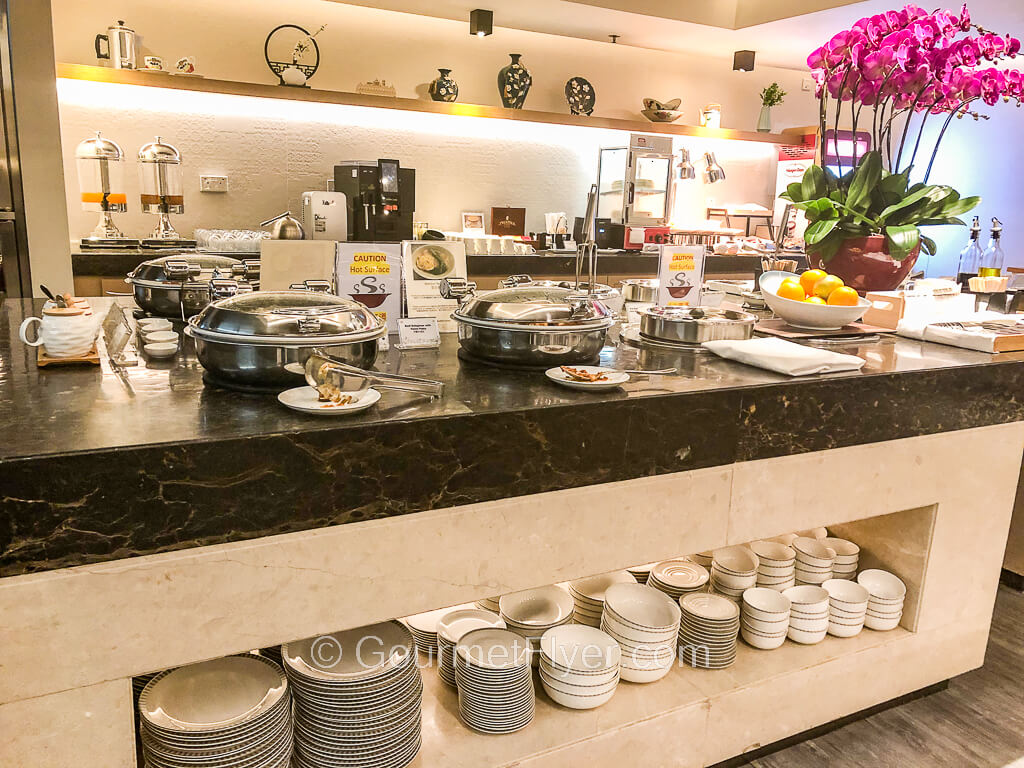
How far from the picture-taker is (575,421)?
1.35 m

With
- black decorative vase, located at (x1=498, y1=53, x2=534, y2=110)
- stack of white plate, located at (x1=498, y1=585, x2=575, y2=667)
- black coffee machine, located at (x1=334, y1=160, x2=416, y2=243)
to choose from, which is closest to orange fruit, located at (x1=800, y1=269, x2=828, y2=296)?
stack of white plate, located at (x1=498, y1=585, x2=575, y2=667)

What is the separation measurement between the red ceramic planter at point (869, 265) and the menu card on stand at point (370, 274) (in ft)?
4.52

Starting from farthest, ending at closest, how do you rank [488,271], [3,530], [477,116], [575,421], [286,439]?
[477,116], [488,271], [575,421], [286,439], [3,530]

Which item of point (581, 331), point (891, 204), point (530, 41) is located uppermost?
point (530, 41)

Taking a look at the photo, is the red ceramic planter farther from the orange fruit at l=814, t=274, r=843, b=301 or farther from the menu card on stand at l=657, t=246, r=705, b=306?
the menu card on stand at l=657, t=246, r=705, b=306

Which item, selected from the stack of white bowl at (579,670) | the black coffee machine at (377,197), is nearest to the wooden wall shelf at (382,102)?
the black coffee machine at (377,197)

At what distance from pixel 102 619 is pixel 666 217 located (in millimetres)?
5571

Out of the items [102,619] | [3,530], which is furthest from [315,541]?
[3,530]

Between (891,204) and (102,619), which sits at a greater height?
(891,204)

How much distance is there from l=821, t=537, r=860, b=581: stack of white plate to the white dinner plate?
4.72ft

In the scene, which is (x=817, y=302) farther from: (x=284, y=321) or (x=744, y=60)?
(x=744, y=60)

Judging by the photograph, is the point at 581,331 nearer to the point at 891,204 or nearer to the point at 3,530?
the point at 3,530

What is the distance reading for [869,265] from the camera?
2.31m

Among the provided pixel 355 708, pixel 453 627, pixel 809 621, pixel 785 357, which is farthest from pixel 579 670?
pixel 785 357
